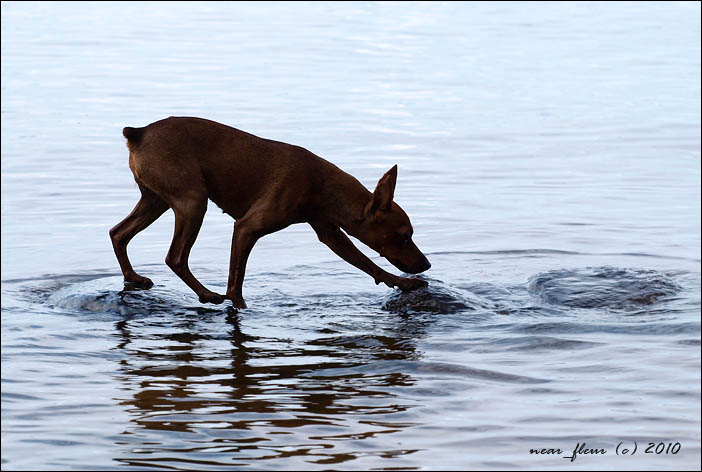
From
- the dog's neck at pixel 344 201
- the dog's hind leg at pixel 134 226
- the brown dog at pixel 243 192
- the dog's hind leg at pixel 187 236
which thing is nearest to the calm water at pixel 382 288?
the dog's hind leg at pixel 187 236

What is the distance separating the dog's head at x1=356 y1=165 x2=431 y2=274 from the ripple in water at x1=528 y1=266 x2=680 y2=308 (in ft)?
3.14

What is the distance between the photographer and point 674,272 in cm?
1016

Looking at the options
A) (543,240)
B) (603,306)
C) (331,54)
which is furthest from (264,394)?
(331,54)

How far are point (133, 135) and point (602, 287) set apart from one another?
3690 millimetres

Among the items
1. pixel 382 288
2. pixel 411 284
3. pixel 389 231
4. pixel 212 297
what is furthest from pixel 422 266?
pixel 212 297

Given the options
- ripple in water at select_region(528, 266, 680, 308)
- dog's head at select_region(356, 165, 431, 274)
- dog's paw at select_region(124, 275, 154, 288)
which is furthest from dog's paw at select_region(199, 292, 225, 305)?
ripple in water at select_region(528, 266, 680, 308)

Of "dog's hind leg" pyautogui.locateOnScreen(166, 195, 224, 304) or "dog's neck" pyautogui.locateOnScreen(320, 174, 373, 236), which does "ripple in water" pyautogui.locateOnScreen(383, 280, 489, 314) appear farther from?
"dog's hind leg" pyautogui.locateOnScreen(166, 195, 224, 304)

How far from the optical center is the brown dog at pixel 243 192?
9156 mm

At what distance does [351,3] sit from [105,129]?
67.8ft

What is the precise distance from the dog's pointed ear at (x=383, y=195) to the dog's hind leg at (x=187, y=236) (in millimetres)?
1243

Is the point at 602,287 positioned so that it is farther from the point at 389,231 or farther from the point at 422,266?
the point at 389,231

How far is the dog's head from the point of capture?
938cm

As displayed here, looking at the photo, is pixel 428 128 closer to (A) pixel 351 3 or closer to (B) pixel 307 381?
(B) pixel 307 381

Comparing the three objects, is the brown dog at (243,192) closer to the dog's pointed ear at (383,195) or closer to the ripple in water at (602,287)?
the dog's pointed ear at (383,195)
